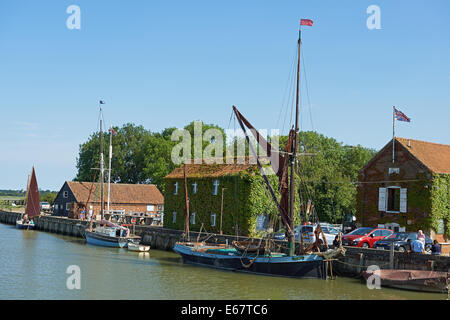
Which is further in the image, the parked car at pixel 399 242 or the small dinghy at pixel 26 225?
the small dinghy at pixel 26 225

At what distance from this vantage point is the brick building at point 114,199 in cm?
7444

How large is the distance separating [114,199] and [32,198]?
1193 cm

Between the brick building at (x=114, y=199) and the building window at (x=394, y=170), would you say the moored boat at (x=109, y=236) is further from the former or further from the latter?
the building window at (x=394, y=170)

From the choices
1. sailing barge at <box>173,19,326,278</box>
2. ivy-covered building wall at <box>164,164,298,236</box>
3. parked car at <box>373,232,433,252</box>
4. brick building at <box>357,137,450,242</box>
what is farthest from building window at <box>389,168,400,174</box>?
sailing barge at <box>173,19,326,278</box>

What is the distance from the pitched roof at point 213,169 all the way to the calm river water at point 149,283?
1125cm

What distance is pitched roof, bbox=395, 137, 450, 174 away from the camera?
41.1 m

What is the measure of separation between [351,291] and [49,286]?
16.9m

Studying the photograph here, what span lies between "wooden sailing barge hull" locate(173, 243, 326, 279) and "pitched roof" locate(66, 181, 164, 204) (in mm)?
41623

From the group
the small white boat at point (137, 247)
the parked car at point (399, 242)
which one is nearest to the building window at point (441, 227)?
the parked car at point (399, 242)

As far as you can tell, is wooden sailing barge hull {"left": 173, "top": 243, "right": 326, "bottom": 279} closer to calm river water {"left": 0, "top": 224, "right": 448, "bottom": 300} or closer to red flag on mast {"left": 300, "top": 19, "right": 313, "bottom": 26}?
calm river water {"left": 0, "top": 224, "right": 448, "bottom": 300}

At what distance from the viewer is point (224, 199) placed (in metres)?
47.3

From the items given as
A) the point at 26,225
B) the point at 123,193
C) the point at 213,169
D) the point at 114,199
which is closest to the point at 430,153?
the point at 213,169

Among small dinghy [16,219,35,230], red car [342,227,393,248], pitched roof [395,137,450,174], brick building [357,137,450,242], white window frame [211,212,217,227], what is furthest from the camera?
small dinghy [16,219,35,230]
